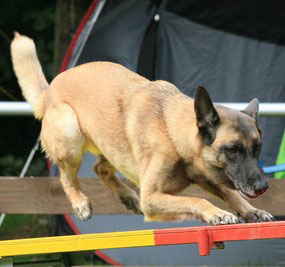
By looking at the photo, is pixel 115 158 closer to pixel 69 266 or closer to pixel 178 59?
pixel 69 266

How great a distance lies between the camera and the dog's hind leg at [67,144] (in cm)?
548

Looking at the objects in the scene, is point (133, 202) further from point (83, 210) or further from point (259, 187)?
point (259, 187)

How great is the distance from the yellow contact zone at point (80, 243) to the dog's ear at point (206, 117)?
0.76 metres

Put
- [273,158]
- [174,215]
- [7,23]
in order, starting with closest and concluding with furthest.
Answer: [174,215], [273,158], [7,23]

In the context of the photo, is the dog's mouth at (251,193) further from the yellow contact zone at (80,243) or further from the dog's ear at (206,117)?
the yellow contact zone at (80,243)

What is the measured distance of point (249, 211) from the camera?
16.4 ft

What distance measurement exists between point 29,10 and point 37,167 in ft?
6.20

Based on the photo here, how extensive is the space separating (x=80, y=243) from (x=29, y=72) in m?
2.01

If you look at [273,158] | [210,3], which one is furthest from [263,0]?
[273,158]

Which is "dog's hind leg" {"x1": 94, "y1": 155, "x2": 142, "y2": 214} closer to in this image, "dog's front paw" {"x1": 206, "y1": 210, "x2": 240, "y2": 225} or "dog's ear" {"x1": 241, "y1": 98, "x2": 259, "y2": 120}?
"dog's ear" {"x1": 241, "y1": 98, "x2": 259, "y2": 120}

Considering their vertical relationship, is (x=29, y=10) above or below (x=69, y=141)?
below

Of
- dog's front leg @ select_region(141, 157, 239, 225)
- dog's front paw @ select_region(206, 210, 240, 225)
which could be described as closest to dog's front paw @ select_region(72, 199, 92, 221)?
dog's front leg @ select_region(141, 157, 239, 225)

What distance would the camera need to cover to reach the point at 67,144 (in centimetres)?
552

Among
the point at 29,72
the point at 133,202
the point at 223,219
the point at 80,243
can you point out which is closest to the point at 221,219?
the point at 223,219
